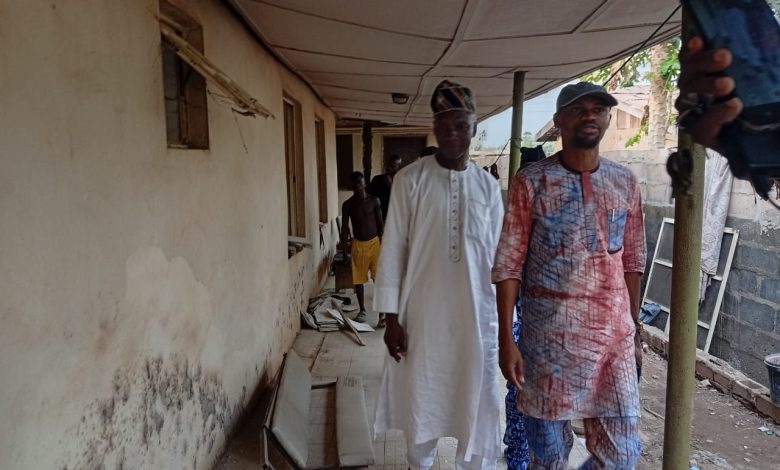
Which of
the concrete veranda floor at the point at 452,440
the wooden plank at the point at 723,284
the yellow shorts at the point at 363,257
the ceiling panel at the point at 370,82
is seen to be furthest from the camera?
the yellow shorts at the point at 363,257

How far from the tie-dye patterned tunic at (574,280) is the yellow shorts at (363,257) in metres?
3.93

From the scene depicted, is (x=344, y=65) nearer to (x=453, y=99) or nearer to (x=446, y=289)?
(x=453, y=99)

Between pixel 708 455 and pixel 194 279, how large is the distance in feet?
12.1

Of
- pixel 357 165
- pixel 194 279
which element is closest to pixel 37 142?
pixel 194 279

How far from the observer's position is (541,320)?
186cm

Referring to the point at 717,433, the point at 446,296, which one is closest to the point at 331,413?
the point at 446,296

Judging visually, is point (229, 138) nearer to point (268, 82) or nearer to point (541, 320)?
point (268, 82)

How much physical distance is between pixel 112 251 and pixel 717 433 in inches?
176

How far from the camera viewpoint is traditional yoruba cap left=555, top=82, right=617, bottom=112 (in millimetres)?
1766

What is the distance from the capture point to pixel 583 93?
5.81ft

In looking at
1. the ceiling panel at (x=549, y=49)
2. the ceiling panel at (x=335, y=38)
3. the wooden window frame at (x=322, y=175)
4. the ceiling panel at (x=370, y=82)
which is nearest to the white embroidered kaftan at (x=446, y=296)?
the ceiling panel at (x=335, y=38)

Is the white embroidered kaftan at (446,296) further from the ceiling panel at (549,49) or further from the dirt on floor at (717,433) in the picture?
the dirt on floor at (717,433)

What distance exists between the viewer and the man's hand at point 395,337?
7.86 feet

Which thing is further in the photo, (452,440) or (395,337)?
(452,440)
